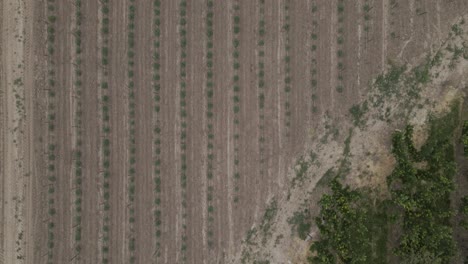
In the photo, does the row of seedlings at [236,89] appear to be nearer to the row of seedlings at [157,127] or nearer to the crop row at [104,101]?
the row of seedlings at [157,127]

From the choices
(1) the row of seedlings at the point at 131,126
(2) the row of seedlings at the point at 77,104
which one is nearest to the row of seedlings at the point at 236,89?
(1) the row of seedlings at the point at 131,126

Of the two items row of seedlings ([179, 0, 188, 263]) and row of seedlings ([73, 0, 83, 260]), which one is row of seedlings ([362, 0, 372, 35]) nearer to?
row of seedlings ([179, 0, 188, 263])

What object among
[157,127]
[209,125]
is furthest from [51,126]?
[209,125]

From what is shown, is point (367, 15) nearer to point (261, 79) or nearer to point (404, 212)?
point (261, 79)

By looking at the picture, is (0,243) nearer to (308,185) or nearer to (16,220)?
(16,220)

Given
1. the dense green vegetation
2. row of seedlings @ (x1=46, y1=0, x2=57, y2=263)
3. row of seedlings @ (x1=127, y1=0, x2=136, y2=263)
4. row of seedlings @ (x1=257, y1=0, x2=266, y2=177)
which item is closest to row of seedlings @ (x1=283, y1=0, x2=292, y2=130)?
row of seedlings @ (x1=257, y1=0, x2=266, y2=177)
